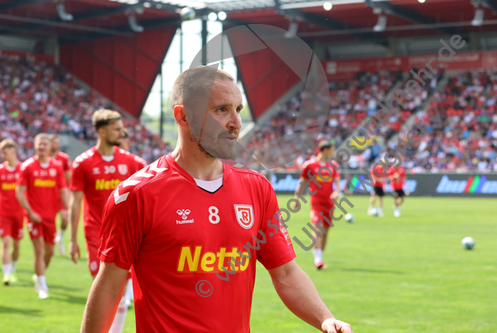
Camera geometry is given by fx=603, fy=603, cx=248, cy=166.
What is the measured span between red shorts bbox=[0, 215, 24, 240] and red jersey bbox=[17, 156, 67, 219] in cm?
133

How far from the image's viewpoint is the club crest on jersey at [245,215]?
105 inches

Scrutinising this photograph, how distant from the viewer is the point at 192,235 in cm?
258

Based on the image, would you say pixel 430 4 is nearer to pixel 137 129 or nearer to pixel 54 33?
pixel 137 129

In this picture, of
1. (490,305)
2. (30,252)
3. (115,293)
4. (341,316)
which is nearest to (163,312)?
(115,293)

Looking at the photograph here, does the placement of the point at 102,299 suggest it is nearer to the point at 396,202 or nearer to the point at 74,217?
the point at 74,217

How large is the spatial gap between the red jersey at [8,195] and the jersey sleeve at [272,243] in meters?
9.01

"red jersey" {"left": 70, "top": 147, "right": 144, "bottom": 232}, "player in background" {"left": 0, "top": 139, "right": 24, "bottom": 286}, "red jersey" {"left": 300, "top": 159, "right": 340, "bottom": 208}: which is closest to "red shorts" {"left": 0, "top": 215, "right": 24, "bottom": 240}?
"player in background" {"left": 0, "top": 139, "right": 24, "bottom": 286}

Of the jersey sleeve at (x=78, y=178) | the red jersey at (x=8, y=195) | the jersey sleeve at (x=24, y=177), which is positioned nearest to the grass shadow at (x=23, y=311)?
the jersey sleeve at (x=24, y=177)

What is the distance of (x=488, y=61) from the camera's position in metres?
42.7

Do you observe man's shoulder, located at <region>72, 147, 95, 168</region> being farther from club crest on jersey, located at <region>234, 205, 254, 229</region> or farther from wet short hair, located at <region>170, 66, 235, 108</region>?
wet short hair, located at <region>170, 66, 235, 108</region>

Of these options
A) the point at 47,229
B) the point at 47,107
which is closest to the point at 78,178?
the point at 47,229

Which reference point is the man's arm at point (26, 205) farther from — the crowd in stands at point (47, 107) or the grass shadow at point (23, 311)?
the crowd in stands at point (47, 107)

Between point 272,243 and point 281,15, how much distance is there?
39.4 m

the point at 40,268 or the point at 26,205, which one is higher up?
the point at 26,205
